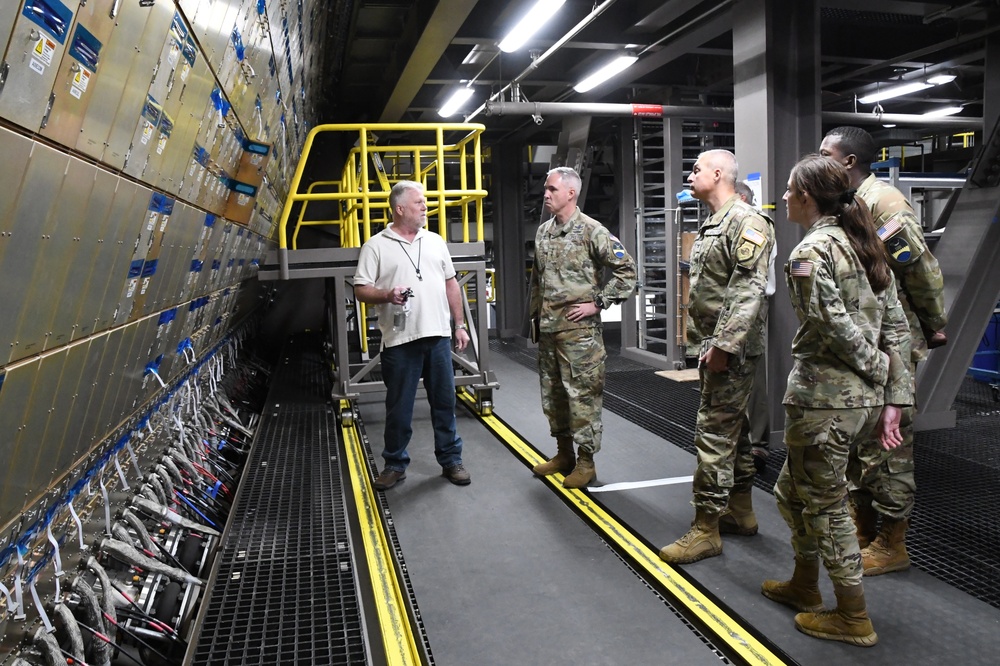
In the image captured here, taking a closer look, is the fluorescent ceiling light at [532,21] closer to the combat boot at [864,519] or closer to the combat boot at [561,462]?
the combat boot at [561,462]

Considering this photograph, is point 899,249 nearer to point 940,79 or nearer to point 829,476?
point 829,476

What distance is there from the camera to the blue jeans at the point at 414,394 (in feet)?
14.9

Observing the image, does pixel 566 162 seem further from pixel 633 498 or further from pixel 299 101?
pixel 633 498

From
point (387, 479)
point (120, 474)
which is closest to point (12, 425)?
point (120, 474)

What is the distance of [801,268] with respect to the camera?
255 cm

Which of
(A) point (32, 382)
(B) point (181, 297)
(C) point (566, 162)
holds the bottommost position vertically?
(A) point (32, 382)

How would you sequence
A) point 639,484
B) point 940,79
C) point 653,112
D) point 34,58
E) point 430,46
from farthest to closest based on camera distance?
point 940,79 < point 653,112 < point 430,46 < point 639,484 < point 34,58

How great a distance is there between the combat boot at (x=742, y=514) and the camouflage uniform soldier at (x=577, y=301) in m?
0.91

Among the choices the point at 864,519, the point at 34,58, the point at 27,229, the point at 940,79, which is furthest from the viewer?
the point at 940,79

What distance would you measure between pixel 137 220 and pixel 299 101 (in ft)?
16.0

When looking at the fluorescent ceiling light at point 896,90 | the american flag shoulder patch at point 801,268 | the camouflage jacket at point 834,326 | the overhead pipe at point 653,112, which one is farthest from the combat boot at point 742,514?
the fluorescent ceiling light at point 896,90

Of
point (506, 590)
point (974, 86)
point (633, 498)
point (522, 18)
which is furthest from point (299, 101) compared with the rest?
point (974, 86)

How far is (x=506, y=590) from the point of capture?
3172 mm

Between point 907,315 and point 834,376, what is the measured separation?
1.13 m
